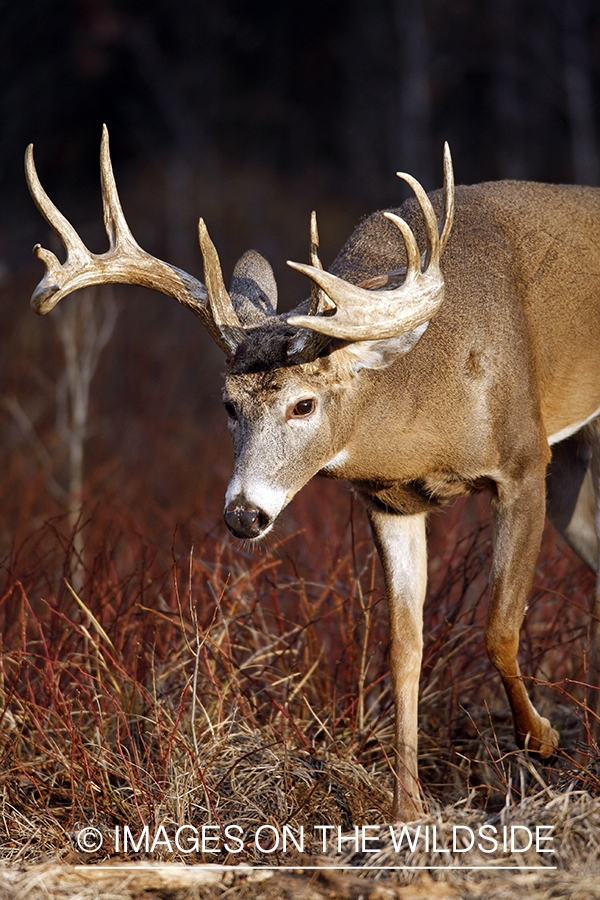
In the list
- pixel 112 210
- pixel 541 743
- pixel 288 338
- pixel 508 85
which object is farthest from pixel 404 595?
pixel 508 85

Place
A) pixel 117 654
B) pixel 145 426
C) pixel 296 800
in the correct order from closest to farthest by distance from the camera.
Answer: pixel 296 800, pixel 117 654, pixel 145 426

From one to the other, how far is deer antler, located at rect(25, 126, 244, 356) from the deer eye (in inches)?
13.1

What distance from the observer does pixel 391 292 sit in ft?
11.2

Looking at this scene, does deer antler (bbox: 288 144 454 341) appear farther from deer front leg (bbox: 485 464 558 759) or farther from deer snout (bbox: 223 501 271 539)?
deer front leg (bbox: 485 464 558 759)

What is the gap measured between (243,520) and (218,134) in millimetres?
22602

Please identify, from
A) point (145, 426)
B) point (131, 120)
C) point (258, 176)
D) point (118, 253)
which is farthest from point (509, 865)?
point (258, 176)

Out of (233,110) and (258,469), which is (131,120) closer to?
(233,110)

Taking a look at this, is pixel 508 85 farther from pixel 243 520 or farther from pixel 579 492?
pixel 243 520

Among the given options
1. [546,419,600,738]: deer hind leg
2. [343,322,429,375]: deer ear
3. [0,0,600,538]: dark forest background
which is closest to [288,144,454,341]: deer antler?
[343,322,429,375]: deer ear

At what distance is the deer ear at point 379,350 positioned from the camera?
3.61 meters

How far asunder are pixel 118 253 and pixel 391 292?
109 centimetres

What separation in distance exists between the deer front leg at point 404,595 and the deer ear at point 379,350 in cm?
74

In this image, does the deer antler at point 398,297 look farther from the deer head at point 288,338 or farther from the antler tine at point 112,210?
the antler tine at point 112,210

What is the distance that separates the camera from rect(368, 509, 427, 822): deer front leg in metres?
4.10
